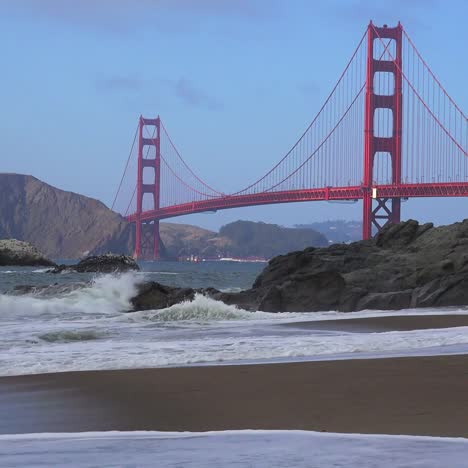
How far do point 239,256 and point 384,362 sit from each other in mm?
176382

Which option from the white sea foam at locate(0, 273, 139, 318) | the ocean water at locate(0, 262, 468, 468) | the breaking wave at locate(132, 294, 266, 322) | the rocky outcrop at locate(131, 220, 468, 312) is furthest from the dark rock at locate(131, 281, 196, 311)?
the breaking wave at locate(132, 294, 266, 322)

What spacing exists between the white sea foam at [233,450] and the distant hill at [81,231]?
144m

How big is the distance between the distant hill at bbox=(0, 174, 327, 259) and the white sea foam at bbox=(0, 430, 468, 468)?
144 metres

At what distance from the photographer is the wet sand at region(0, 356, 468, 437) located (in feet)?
15.1

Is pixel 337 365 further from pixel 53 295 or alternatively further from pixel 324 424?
pixel 53 295

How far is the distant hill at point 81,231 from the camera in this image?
160 metres

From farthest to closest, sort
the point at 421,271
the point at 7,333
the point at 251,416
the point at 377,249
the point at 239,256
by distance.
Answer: the point at 239,256, the point at 377,249, the point at 421,271, the point at 7,333, the point at 251,416

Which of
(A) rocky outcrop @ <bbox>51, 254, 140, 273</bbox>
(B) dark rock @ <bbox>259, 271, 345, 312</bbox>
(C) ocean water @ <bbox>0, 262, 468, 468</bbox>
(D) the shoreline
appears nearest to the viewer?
(C) ocean water @ <bbox>0, 262, 468, 468</bbox>

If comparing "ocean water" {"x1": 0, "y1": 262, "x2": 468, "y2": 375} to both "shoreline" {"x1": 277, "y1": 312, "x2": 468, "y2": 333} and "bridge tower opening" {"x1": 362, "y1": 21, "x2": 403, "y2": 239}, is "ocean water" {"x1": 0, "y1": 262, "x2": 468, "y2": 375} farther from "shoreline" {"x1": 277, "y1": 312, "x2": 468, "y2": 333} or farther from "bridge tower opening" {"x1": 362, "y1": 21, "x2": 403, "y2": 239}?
"bridge tower opening" {"x1": 362, "y1": 21, "x2": 403, "y2": 239}

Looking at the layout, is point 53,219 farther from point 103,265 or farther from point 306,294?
point 306,294

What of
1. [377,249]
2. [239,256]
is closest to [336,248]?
[377,249]

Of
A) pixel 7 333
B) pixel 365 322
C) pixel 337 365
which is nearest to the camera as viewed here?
pixel 337 365

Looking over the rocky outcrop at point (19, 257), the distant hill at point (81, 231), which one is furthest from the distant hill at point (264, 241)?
the rocky outcrop at point (19, 257)

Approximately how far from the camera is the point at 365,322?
1295cm
